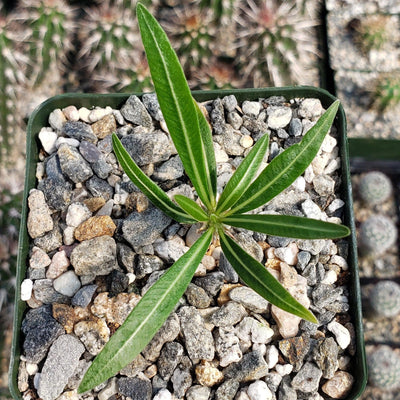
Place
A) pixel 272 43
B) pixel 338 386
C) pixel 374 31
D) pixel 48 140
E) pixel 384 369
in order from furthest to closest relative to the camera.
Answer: pixel 374 31 → pixel 384 369 → pixel 272 43 → pixel 48 140 → pixel 338 386

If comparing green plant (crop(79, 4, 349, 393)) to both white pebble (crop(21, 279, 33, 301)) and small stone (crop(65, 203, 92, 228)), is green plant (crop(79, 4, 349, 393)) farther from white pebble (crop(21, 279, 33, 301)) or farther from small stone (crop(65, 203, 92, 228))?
white pebble (crop(21, 279, 33, 301))

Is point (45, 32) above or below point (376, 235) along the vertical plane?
above

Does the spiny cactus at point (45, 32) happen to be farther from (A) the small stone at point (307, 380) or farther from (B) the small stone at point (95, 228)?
(A) the small stone at point (307, 380)

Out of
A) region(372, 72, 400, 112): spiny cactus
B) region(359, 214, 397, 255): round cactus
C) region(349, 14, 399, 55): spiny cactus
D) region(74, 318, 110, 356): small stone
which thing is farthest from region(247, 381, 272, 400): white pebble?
region(349, 14, 399, 55): spiny cactus

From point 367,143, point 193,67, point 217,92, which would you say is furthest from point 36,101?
point 367,143

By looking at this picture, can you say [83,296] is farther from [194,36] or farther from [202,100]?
[194,36]

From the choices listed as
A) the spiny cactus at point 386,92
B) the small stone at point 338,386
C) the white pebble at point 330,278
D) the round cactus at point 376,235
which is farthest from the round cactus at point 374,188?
the small stone at point 338,386

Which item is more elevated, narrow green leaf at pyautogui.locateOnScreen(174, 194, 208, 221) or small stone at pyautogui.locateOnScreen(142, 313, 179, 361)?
narrow green leaf at pyautogui.locateOnScreen(174, 194, 208, 221)

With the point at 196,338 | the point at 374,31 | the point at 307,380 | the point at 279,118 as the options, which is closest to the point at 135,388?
the point at 196,338
